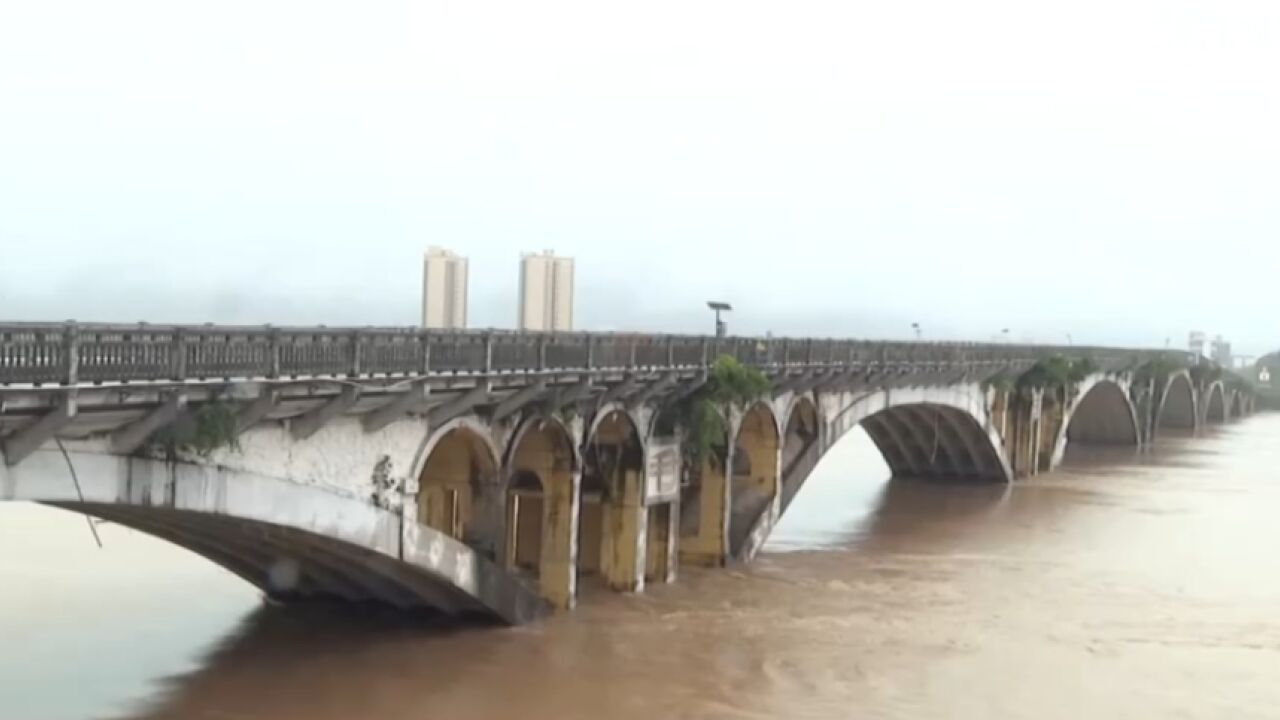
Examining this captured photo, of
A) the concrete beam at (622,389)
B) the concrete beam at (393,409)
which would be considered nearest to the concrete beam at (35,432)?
the concrete beam at (393,409)

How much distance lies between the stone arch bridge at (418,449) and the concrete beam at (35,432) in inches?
1.0

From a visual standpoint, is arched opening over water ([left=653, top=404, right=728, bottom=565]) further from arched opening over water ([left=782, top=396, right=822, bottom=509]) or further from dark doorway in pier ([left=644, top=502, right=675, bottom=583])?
arched opening over water ([left=782, top=396, right=822, bottom=509])

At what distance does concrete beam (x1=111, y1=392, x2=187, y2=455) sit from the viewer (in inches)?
714

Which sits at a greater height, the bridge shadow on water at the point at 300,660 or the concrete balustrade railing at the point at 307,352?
the concrete balustrade railing at the point at 307,352

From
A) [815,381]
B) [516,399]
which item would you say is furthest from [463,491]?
[815,381]

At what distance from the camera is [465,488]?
93.2 ft

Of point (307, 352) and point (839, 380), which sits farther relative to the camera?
point (839, 380)

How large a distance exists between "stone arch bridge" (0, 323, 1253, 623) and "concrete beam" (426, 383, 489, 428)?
5 centimetres

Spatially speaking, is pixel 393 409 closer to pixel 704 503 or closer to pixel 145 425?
pixel 145 425

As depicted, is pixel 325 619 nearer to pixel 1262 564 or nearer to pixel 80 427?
pixel 80 427

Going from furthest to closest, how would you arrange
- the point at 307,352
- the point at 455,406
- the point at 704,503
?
the point at 704,503 → the point at 455,406 → the point at 307,352

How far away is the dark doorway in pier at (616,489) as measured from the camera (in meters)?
32.0

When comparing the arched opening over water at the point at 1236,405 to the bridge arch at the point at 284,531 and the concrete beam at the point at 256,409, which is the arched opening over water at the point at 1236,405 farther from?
the concrete beam at the point at 256,409

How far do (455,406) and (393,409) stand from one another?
2074 millimetres
